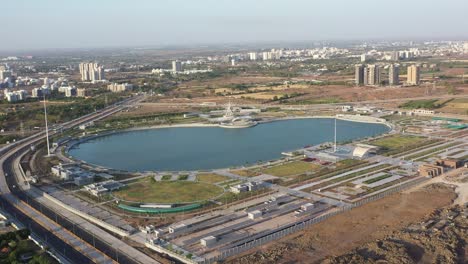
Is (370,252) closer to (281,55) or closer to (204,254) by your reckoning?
(204,254)

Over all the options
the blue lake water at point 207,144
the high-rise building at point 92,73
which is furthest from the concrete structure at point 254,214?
the high-rise building at point 92,73

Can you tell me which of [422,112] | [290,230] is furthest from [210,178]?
[422,112]

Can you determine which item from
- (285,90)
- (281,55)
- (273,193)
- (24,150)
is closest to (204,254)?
(273,193)

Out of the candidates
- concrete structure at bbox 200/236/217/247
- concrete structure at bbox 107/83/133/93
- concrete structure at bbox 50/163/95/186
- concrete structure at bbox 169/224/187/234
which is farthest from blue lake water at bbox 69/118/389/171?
concrete structure at bbox 107/83/133/93

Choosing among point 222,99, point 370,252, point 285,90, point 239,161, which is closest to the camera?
point 370,252

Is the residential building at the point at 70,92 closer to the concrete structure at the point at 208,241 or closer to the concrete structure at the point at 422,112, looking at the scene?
the concrete structure at the point at 422,112

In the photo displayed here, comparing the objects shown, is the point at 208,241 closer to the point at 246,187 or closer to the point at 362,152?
the point at 246,187
